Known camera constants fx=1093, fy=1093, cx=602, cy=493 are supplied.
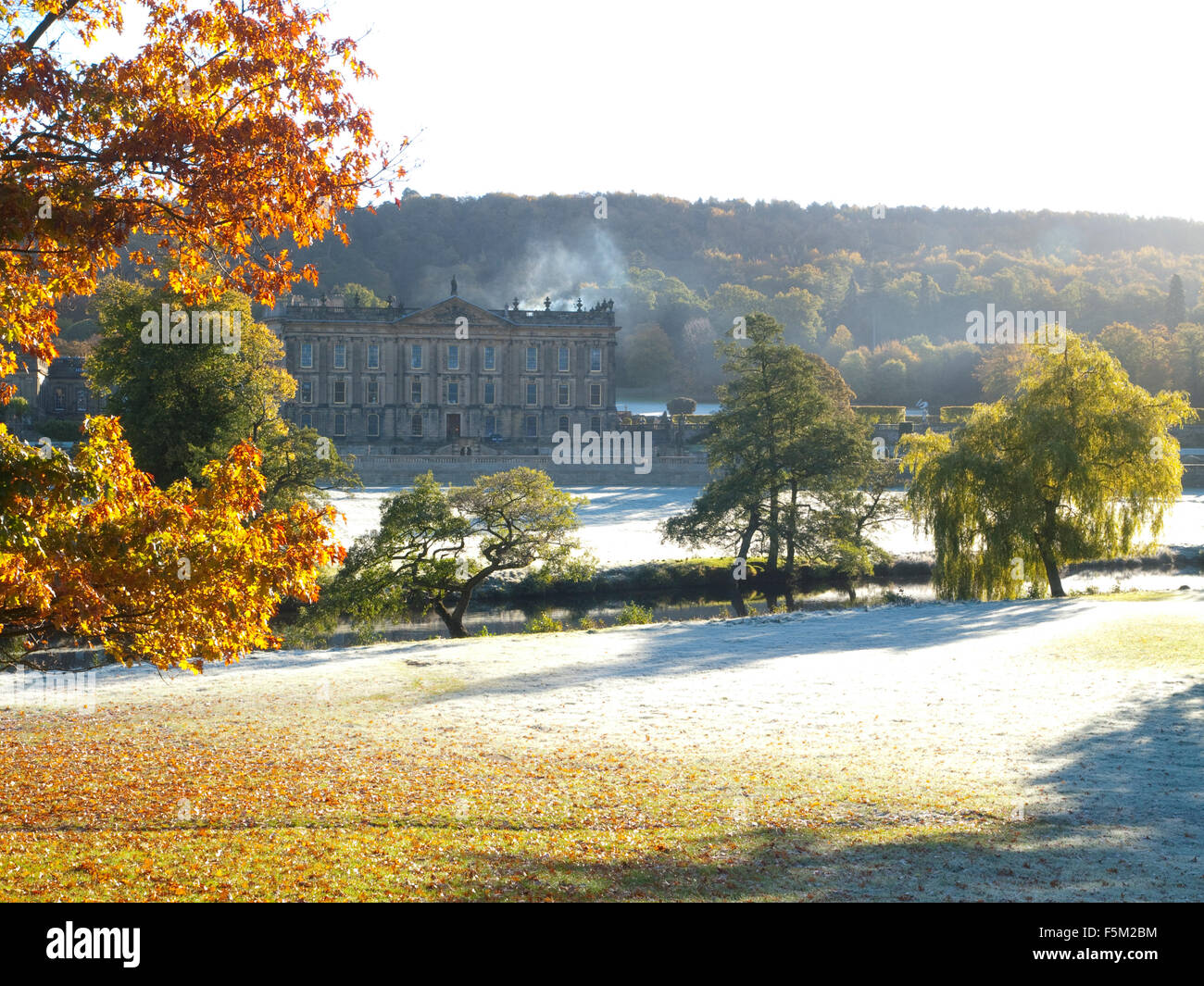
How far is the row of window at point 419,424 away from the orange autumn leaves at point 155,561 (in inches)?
2900

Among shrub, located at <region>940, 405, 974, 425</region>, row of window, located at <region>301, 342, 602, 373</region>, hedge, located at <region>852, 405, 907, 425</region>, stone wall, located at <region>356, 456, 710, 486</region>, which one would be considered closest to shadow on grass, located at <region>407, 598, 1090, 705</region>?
stone wall, located at <region>356, 456, 710, 486</region>

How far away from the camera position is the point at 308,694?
16.6 metres

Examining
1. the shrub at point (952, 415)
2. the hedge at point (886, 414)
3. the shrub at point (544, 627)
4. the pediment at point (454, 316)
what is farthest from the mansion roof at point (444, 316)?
the shrub at point (544, 627)

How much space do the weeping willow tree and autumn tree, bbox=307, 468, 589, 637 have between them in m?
10.1

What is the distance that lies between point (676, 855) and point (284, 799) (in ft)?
12.7

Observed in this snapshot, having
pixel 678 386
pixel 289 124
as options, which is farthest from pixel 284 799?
pixel 678 386

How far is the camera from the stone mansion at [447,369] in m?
82.5

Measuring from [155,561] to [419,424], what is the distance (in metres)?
76.5

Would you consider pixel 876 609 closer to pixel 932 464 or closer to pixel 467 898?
pixel 932 464

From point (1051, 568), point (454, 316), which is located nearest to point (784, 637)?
point (1051, 568)

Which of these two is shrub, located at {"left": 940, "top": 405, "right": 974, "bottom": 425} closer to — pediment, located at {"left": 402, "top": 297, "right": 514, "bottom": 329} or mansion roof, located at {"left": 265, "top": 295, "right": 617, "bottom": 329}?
mansion roof, located at {"left": 265, "top": 295, "right": 617, "bottom": 329}

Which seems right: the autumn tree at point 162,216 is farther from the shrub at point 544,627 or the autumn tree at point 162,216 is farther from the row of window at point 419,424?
the row of window at point 419,424

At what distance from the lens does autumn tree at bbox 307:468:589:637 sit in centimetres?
2511

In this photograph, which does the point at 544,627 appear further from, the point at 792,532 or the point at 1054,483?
the point at 1054,483
